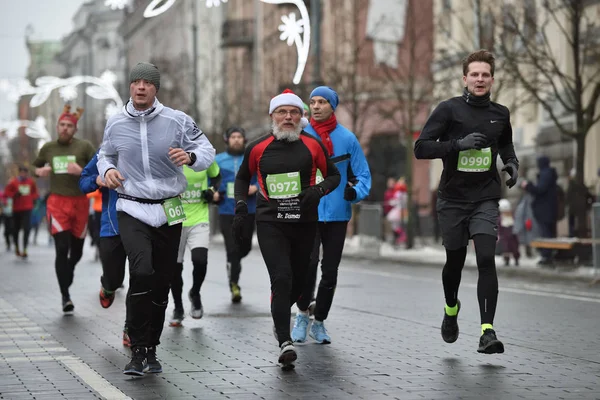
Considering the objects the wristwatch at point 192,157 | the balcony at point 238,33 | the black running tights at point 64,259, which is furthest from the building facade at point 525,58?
the balcony at point 238,33

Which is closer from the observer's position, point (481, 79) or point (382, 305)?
point (481, 79)

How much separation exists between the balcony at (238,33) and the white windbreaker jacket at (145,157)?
177 ft

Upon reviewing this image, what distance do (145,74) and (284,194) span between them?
1238 mm

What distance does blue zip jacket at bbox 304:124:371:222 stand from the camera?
1058 centimetres

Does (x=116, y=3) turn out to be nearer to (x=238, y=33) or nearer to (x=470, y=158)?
(x=470, y=158)

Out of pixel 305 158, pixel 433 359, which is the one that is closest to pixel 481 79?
pixel 305 158

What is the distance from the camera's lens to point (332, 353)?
9.71 m

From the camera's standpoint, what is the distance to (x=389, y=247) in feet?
105

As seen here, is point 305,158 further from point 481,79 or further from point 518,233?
point 518,233

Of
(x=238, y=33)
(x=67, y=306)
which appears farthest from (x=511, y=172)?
(x=238, y=33)

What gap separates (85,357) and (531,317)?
4.62 metres

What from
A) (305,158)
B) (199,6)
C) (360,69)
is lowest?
(305,158)

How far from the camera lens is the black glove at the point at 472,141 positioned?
9.18 meters

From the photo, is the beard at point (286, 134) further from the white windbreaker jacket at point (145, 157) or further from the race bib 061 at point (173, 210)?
the race bib 061 at point (173, 210)
